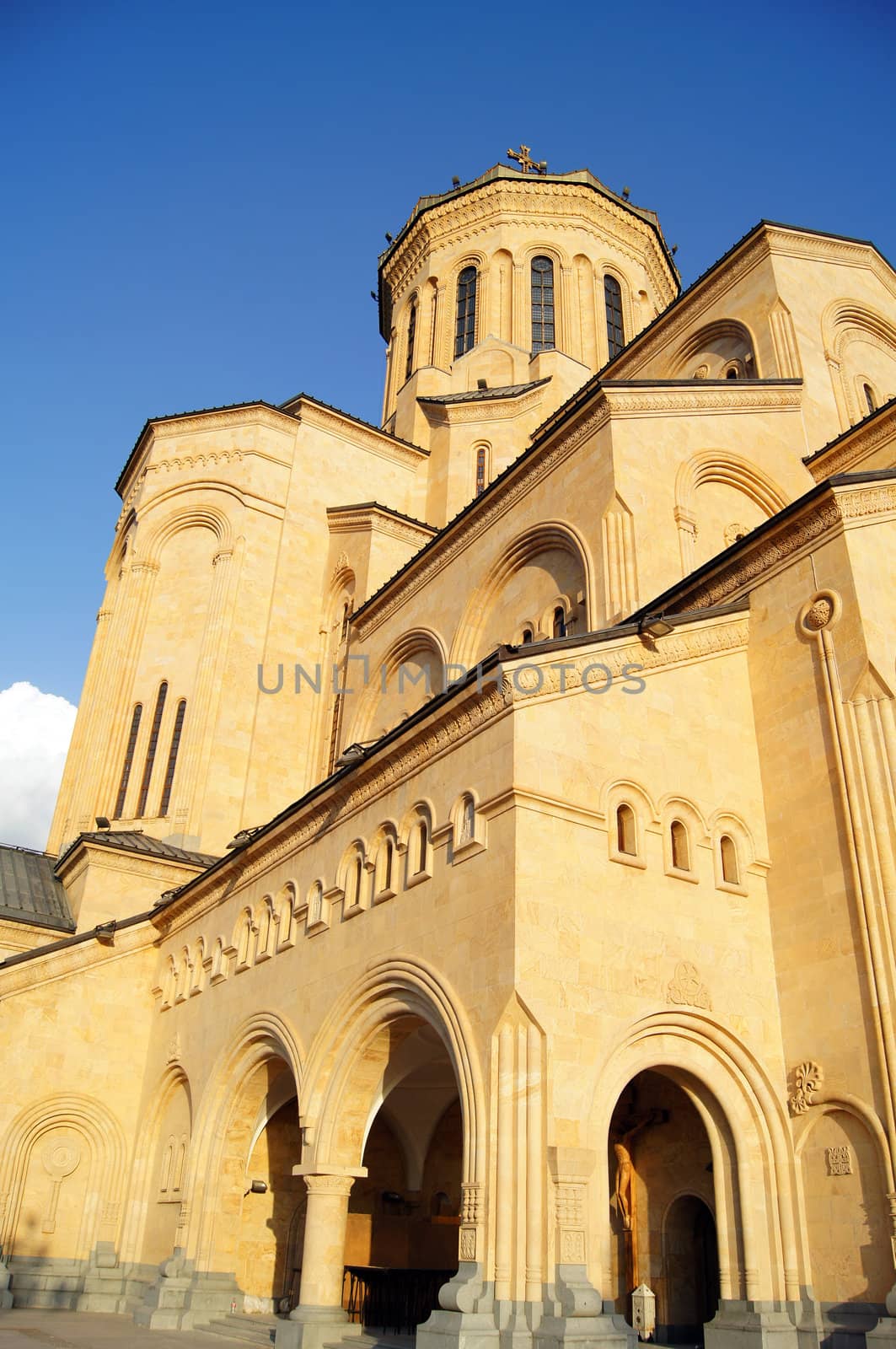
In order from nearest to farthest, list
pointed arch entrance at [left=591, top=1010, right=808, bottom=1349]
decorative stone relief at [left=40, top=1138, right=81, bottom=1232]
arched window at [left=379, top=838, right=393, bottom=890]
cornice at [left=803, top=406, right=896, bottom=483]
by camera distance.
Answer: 1. pointed arch entrance at [left=591, top=1010, right=808, bottom=1349]
2. arched window at [left=379, top=838, right=393, bottom=890]
3. cornice at [left=803, top=406, right=896, bottom=483]
4. decorative stone relief at [left=40, top=1138, right=81, bottom=1232]

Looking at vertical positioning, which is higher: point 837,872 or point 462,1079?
point 837,872

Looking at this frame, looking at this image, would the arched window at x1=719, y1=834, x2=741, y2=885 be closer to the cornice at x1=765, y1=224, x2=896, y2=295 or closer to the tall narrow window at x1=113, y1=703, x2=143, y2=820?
the cornice at x1=765, y1=224, x2=896, y2=295

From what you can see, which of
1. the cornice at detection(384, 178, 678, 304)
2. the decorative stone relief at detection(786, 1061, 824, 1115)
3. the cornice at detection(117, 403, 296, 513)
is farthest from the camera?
Result: the cornice at detection(384, 178, 678, 304)

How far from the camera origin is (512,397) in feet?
104

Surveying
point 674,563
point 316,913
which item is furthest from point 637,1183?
point 674,563

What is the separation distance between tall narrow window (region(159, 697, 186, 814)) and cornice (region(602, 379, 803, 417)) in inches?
582

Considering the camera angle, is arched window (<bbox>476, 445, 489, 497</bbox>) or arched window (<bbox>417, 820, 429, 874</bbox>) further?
arched window (<bbox>476, 445, 489, 497</bbox>)

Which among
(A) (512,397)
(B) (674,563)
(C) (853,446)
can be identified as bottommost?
(B) (674,563)

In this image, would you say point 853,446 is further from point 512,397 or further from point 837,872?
point 512,397

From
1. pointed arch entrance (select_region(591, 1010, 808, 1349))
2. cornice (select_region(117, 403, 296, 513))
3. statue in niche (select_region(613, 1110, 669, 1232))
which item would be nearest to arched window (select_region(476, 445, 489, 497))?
cornice (select_region(117, 403, 296, 513))

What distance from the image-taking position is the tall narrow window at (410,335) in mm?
36906

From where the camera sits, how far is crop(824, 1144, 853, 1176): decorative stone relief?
10938 mm

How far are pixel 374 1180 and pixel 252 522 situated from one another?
17.8 m

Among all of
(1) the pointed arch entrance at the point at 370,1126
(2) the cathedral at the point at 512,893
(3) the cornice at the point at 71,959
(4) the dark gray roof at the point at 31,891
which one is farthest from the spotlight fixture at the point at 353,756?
(4) the dark gray roof at the point at 31,891
